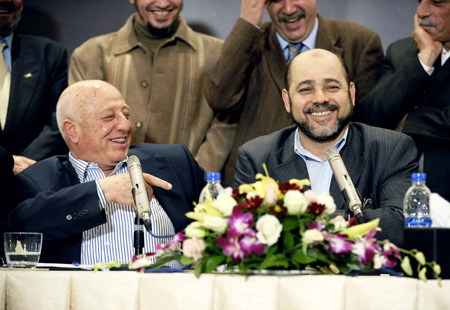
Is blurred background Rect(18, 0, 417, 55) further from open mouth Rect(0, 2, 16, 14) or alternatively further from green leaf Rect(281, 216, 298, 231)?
green leaf Rect(281, 216, 298, 231)

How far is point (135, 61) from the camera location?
13.8 ft

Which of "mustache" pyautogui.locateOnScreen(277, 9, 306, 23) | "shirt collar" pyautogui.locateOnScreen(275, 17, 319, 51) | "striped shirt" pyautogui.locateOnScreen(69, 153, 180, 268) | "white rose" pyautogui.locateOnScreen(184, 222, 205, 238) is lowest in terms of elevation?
"striped shirt" pyautogui.locateOnScreen(69, 153, 180, 268)

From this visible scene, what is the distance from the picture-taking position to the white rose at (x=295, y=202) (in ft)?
5.79

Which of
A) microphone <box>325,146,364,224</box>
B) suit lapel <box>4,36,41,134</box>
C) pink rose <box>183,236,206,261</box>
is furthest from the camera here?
suit lapel <box>4,36,41,134</box>

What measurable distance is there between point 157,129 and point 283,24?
3.17 feet

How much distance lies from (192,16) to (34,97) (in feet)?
4.19

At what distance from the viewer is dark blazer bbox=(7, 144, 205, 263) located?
2.85 metres

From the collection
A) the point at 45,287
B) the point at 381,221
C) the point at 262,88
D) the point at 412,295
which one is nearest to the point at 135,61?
the point at 262,88

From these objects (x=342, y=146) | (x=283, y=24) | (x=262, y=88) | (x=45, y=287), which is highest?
(x=283, y=24)

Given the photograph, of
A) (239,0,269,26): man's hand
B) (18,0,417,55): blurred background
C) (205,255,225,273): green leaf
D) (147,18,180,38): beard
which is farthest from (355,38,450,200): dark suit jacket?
(205,255,225,273): green leaf

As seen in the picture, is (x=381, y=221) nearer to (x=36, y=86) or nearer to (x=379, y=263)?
(x=379, y=263)

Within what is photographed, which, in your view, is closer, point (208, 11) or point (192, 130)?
point (192, 130)

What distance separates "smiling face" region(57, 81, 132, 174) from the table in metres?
1.55

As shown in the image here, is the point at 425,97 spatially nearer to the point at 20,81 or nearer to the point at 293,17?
the point at 293,17
